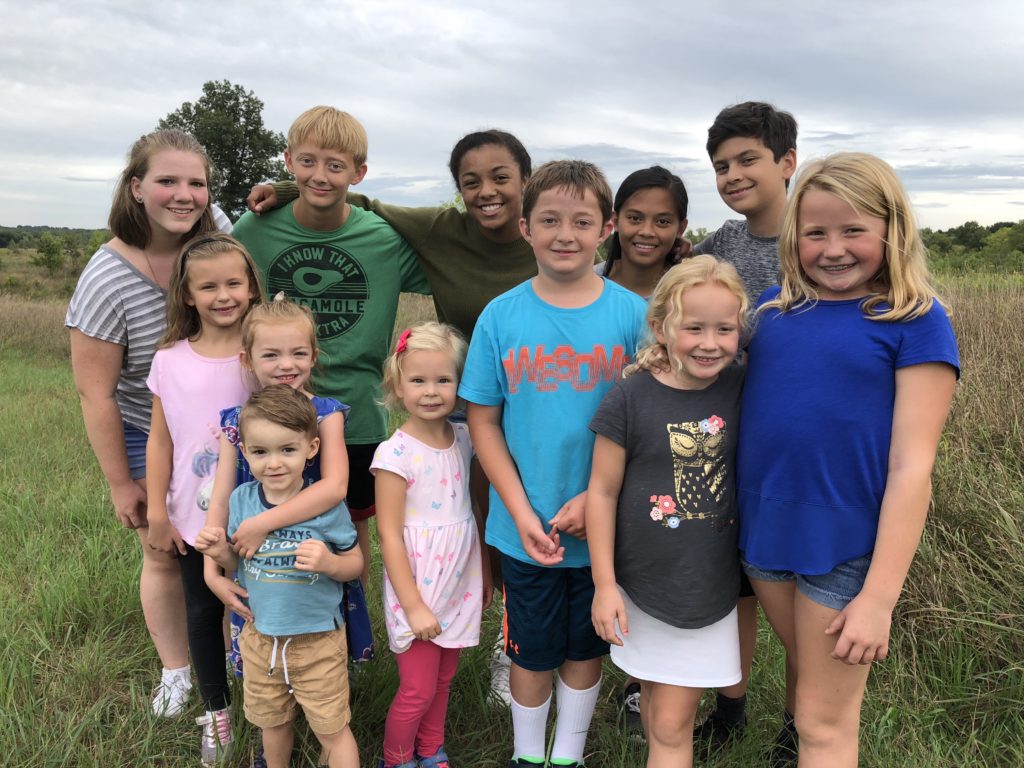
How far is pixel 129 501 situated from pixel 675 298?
79.7 inches

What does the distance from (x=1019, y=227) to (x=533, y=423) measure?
3239 centimetres

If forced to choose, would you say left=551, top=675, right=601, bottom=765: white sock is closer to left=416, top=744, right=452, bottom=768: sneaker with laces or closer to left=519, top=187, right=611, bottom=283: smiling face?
left=416, top=744, right=452, bottom=768: sneaker with laces

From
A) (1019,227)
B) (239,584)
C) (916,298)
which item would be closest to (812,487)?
(916,298)

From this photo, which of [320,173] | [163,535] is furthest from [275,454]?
[320,173]

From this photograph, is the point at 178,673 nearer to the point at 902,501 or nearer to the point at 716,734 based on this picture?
the point at 716,734

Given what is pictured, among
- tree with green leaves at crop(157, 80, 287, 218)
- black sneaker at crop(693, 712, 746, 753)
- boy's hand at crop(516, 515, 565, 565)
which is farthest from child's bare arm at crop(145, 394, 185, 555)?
tree with green leaves at crop(157, 80, 287, 218)

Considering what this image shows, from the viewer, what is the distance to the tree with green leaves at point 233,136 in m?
34.0

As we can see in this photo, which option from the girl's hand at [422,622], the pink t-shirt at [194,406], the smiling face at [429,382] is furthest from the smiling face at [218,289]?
the girl's hand at [422,622]

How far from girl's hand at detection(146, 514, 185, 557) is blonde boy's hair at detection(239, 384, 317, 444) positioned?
20.4 inches

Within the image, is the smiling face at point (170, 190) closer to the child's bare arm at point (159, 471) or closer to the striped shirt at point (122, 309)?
the striped shirt at point (122, 309)

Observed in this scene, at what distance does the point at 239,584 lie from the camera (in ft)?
7.27

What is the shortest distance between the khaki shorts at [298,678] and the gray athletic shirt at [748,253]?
66.7 inches

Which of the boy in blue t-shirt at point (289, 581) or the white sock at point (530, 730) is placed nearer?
the boy in blue t-shirt at point (289, 581)

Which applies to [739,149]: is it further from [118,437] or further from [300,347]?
[118,437]
